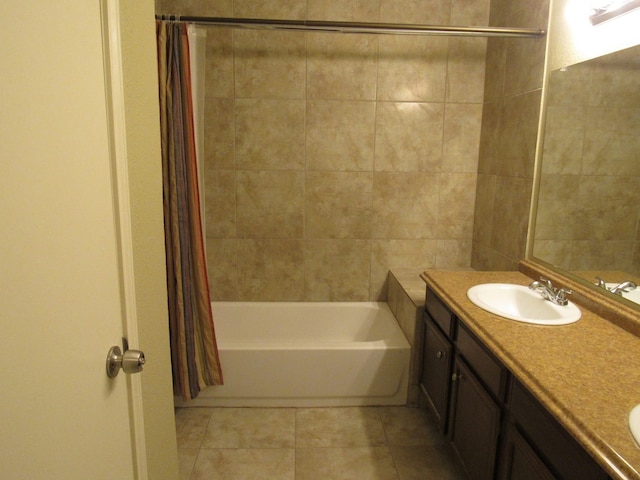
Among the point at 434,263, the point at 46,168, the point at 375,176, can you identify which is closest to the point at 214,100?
the point at 375,176

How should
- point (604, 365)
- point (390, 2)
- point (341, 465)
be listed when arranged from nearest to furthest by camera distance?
point (604, 365), point (341, 465), point (390, 2)

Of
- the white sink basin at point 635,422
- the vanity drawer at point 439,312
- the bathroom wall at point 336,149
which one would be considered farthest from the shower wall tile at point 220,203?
the white sink basin at point 635,422

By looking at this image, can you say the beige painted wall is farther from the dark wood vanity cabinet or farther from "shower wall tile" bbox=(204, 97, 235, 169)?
"shower wall tile" bbox=(204, 97, 235, 169)

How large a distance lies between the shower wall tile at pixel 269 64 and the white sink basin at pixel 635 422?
2369 mm

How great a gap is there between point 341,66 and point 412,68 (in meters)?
0.45

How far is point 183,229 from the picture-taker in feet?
7.18

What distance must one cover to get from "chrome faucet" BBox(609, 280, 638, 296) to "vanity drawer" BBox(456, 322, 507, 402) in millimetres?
531

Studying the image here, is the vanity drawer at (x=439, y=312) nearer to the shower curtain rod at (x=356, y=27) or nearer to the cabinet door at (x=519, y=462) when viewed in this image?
the cabinet door at (x=519, y=462)

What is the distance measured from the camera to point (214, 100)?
2.79 meters

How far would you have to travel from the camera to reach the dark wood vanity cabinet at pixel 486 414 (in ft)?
3.72

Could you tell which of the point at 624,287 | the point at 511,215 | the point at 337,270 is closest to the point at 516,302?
the point at 624,287

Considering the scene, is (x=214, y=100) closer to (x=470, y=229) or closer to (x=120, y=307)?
(x=470, y=229)

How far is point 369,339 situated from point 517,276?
115 centimetres

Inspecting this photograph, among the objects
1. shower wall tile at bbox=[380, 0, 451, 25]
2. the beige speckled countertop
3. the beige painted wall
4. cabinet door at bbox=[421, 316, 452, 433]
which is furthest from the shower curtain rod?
cabinet door at bbox=[421, 316, 452, 433]
